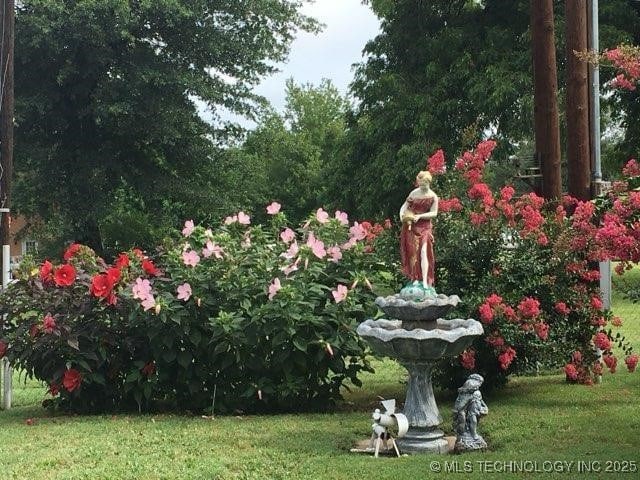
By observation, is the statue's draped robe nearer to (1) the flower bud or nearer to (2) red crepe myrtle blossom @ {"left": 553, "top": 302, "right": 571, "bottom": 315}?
(1) the flower bud

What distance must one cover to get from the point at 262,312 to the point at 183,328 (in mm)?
771

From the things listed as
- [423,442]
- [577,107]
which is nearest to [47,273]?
[423,442]

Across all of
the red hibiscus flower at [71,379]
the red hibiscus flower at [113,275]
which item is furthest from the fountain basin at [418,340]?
the red hibiscus flower at [71,379]

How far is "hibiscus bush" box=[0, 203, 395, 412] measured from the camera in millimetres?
7664

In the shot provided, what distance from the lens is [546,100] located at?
32.3 feet

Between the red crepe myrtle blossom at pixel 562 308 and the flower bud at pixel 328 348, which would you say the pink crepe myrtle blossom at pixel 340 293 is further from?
the red crepe myrtle blossom at pixel 562 308

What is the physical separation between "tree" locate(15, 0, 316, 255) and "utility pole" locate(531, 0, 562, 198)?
12.4 meters

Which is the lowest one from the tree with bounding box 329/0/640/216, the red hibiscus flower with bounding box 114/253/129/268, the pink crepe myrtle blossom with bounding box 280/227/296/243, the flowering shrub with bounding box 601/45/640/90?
the red hibiscus flower with bounding box 114/253/129/268

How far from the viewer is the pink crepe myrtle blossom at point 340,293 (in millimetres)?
7672

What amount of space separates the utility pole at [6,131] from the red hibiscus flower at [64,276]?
132cm

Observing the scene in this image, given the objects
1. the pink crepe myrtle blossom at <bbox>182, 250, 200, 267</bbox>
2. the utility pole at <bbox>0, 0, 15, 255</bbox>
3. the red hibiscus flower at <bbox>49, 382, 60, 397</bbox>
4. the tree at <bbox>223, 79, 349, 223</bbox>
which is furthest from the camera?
the tree at <bbox>223, 79, 349, 223</bbox>

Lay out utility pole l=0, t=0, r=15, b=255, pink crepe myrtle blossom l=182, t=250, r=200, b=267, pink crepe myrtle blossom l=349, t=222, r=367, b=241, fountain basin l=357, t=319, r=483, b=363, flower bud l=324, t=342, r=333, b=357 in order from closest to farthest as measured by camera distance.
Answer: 1. fountain basin l=357, t=319, r=483, b=363
2. flower bud l=324, t=342, r=333, b=357
3. pink crepe myrtle blossom l=182, t=250, r=200, b=267
4. pink crepe myrtle blossom l=349, t=222, r=367, b=241
5. utility pole l=0, t=0, r=15, b=255

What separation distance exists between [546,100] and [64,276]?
5.80 meters

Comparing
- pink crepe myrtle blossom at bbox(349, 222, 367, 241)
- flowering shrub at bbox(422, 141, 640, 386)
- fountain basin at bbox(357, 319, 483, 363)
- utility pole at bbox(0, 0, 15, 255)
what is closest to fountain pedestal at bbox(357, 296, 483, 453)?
fountain basin at bbox(357, 319, 483, 363)
